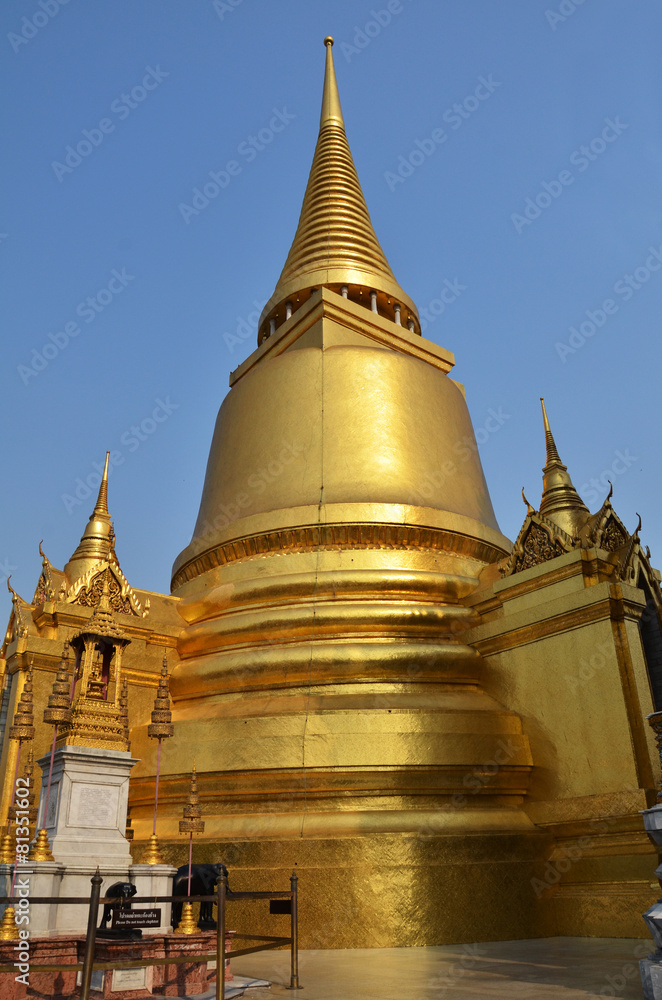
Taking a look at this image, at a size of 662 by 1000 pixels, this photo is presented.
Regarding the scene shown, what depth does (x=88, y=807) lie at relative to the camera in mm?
5656

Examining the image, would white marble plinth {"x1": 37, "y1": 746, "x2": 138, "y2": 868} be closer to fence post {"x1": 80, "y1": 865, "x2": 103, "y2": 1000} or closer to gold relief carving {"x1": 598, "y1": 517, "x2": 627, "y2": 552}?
fence post {"x1": 80, "y1": 865, "x2": 103, "y2": 1000}

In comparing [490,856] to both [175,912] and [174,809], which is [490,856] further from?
[174,809]

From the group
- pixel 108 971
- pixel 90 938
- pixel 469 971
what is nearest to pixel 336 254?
pixel 469 971

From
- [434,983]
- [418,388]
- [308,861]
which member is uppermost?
[418,388]

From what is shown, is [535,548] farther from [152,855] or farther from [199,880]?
[152,855]

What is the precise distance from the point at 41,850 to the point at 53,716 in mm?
1005

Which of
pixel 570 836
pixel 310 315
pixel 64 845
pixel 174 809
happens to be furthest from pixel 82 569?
pixel 570 836

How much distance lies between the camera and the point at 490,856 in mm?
7203

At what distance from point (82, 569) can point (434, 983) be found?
327 inches

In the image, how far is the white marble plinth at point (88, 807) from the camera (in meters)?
5.48

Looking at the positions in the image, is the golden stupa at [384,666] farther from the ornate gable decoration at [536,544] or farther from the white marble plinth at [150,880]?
the white marble plinth at [150,880]

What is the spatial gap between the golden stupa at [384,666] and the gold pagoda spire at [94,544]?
0.04 m

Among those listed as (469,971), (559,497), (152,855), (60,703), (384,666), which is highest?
(559,497)

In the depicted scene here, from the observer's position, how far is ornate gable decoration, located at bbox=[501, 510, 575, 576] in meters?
8.75
